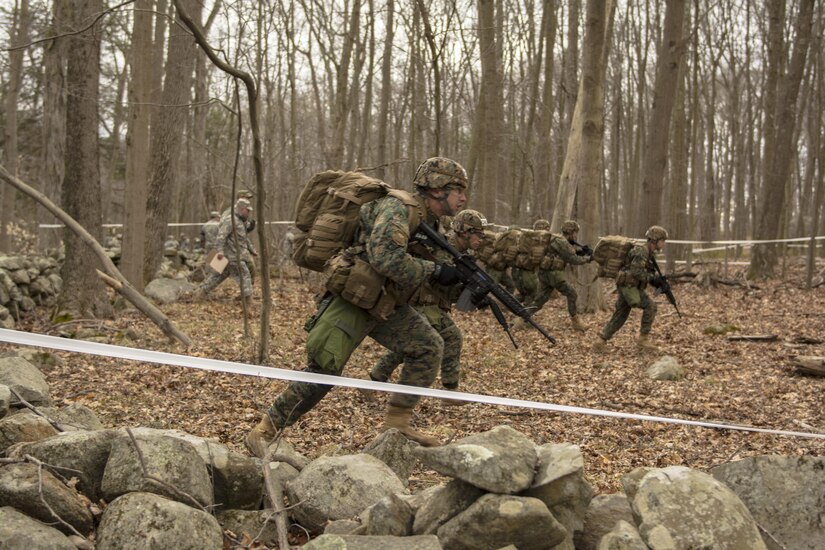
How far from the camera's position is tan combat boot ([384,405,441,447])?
5.52 m

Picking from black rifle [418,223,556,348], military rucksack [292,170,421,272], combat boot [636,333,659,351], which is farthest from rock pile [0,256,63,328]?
combat boot [636,333,659,351]

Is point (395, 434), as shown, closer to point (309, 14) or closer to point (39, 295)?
point (39, 295)

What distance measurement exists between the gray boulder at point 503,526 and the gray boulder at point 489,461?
0.27ft

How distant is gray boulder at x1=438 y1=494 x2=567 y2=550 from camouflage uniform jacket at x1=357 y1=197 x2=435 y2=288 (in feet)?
5.74

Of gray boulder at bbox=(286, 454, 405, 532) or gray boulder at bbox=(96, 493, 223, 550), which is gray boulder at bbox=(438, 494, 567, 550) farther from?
gray boulder at bbox=(96, 493, 223, 550)

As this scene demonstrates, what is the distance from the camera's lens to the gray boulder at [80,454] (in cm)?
399

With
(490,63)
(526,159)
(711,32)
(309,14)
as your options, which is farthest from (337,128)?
(711,32)

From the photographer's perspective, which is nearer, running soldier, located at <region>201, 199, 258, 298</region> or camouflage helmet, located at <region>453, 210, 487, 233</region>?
camouflage helmet, located at <region>453, 210, 487, 233</region>

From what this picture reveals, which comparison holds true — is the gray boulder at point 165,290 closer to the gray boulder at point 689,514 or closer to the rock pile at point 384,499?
the rock pile at point 384,499

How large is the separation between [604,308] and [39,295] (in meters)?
10.2

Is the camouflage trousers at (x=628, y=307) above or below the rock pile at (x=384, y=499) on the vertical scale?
above

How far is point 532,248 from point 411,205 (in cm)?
808

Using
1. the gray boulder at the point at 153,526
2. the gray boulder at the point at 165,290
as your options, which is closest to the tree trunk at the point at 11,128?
the gray boulder at the point at 165,290

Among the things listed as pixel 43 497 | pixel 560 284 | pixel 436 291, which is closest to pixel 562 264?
pixel 560 284
